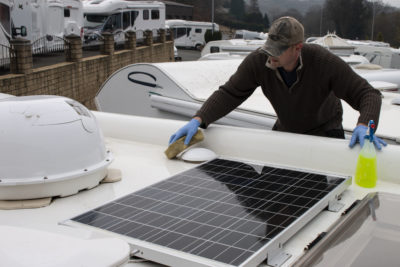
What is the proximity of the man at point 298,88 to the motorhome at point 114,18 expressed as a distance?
23.7 meters

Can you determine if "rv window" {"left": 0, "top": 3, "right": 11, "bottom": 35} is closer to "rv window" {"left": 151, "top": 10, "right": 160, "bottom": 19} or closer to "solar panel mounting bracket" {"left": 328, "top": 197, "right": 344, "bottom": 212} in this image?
"solar panel mounting bracket" {"left": 328, "top": 197, "right": 344, "bottom": 212}

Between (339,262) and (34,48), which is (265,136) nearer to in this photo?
(339,262)

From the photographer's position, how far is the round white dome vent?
255cm

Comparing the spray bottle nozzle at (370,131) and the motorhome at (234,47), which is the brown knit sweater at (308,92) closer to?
the spray bottle nozzle at (370,131)

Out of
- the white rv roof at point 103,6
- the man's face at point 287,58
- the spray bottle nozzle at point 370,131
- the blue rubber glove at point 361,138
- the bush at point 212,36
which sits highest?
the white rv roof at point 103,6

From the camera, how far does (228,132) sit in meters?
3.53

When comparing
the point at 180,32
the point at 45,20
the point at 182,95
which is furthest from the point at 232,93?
the point at 180,32

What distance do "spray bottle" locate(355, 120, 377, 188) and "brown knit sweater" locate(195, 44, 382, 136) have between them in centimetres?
39

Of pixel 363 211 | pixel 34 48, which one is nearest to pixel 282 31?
pixel 363 211

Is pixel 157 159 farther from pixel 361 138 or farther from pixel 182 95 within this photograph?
pixel 182 95

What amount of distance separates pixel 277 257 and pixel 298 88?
1687 millimetres

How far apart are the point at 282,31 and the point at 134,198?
144cm

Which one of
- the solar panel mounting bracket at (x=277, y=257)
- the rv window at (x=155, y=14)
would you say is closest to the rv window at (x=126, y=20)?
the rv window at (x=155, y=14)

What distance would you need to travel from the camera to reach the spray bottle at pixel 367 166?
280 cm
